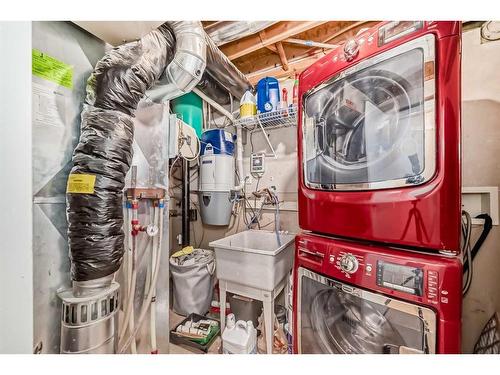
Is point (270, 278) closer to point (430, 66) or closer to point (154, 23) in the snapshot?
point (430, 66)

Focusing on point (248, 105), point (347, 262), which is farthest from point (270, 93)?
point (347, 262)

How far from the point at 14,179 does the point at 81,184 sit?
0.18m

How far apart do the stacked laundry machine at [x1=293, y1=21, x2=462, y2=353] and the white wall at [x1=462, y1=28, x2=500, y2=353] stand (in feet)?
2.55

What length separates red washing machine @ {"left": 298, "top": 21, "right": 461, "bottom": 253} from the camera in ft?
1.83

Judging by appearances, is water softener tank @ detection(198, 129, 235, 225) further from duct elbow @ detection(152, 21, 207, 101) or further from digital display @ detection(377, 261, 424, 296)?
digital display @ detection(377, 261, 424, 296)

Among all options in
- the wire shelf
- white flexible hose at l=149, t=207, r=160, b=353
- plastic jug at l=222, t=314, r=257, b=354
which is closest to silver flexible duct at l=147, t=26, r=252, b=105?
the wire shelf

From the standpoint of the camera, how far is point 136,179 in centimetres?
103

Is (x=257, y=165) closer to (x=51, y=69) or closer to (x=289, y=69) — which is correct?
(x=289, y=69)

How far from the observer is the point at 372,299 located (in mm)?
637

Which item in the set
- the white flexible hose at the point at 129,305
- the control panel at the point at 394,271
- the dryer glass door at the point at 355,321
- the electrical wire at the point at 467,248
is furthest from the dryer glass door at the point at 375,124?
the white flexible hose at the point at 129,305

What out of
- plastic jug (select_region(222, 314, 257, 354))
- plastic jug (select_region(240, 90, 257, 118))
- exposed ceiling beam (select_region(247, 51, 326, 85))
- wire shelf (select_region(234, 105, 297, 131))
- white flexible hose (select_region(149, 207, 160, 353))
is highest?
exposed ceiling beam (select_region(247, 51, 326, 85))
